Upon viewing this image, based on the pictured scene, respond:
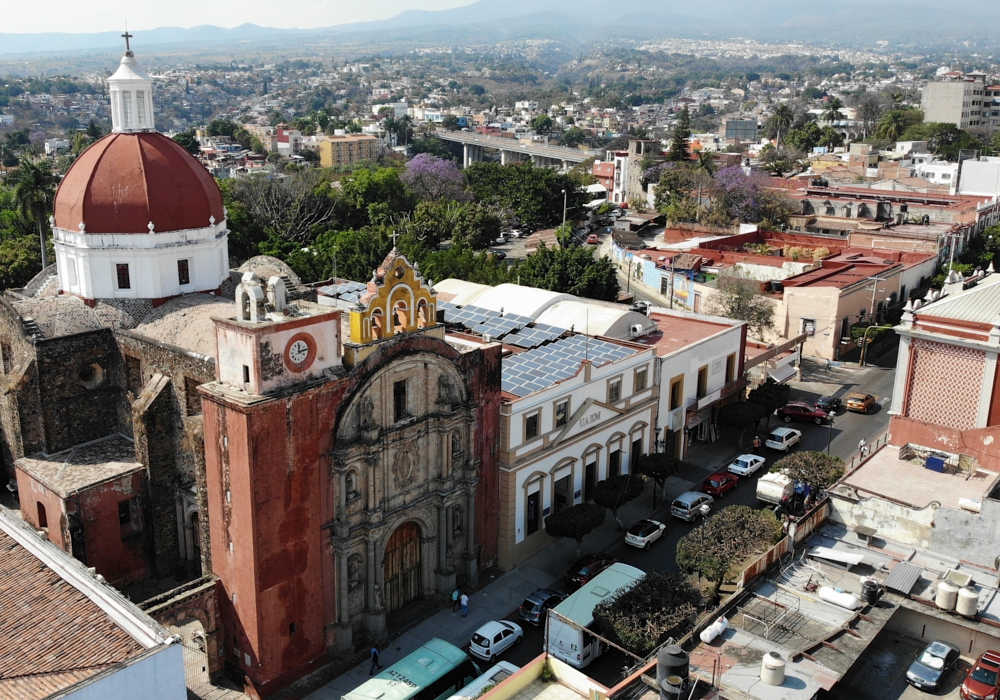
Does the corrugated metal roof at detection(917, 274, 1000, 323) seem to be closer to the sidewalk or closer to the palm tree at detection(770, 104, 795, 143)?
the sidewalk

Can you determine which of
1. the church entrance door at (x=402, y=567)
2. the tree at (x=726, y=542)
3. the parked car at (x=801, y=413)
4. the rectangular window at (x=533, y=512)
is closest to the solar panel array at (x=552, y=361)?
the rectangular window at (x=533, y=512)

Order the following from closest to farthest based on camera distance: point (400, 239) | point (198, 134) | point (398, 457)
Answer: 1. point (398, 457)
2. point (400, 239)
3. point (198, 134)

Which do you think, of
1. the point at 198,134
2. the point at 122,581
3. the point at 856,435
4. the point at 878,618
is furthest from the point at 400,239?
the point at 198,134

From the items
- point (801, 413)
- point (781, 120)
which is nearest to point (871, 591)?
point (801, 413)

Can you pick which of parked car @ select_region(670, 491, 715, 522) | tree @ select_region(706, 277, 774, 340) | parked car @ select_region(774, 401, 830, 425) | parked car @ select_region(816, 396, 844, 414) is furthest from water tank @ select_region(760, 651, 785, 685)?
tree @ select_region(706, 277, 774, 340)

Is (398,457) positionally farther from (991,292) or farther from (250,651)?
(991,292)
